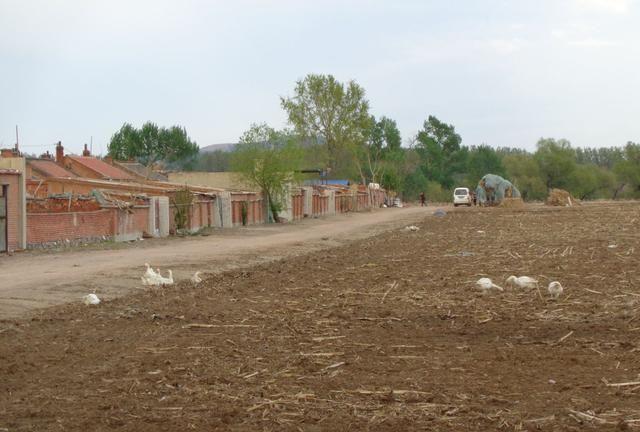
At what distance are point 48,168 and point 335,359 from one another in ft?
164

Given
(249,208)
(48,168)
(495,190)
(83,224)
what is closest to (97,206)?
(83,224)

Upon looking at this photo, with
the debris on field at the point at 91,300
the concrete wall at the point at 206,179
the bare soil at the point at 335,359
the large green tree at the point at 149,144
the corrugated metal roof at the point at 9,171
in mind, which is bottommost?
the bare soil at the point at 335,359

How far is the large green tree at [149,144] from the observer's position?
317 feet

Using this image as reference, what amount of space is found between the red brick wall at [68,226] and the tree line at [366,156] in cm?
2122

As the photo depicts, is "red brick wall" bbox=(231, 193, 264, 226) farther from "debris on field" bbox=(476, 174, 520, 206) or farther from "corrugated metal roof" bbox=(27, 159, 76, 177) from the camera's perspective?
"debris on field" bbox=(476, 174, 520, 206)

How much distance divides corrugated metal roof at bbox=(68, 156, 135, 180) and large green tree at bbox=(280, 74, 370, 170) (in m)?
33.2

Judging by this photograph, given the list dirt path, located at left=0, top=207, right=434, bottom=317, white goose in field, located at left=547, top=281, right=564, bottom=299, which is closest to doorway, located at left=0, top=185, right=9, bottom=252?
dirt path, located at left=0, top=207, right=434, bottom=317

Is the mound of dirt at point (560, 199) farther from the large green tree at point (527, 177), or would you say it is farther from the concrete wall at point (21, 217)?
the concrete wall at point (21, 217)

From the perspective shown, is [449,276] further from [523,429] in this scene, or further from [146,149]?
[146,149]

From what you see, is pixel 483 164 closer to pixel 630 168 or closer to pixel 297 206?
pixel 630 168

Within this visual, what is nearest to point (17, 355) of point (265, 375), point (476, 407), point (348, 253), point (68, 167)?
point (265, 375)

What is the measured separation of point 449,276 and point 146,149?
276 feet

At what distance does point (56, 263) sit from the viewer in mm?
23469

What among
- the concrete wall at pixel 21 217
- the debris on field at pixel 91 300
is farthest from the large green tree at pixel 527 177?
the debris on field at pixel 91 300
